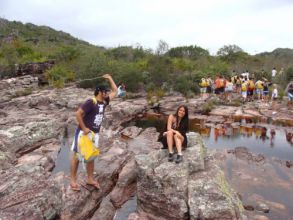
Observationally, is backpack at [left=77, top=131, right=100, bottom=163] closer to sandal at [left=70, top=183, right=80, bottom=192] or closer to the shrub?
sandal at [left=70, top=183, right=80, bottom=192]

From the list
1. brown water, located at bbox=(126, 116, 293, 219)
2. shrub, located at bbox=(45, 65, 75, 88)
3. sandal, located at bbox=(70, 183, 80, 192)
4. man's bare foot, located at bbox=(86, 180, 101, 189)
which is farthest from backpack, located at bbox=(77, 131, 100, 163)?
shrub, located at bbox=(45, 65, 75, 88)

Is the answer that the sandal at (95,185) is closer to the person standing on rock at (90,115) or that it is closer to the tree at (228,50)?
the person standing on rock at (90,115)

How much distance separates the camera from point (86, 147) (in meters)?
5.46

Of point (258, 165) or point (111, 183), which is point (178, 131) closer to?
point (111, 183)

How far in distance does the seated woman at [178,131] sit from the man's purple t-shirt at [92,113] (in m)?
1.57

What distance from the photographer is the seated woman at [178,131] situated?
21.2ft

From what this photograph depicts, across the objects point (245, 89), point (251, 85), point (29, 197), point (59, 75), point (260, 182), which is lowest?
point (260, 182)

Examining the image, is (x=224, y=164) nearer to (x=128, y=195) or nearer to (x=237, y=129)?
(x=128, y=195)

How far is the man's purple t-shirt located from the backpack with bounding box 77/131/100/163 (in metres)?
0.13

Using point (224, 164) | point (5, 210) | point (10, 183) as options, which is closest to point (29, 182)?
point (10, 183)

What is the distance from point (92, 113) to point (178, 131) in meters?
1.96

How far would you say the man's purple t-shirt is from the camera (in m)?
5.39

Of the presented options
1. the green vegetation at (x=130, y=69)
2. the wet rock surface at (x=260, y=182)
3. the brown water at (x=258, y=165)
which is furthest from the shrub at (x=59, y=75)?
the wet rock surface at (x=260, y=182)

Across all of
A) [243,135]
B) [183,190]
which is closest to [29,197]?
[183,190]
